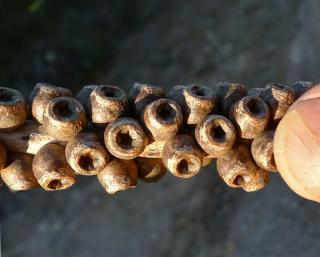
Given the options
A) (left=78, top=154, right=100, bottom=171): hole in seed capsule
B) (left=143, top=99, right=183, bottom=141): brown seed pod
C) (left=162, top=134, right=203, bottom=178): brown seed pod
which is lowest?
(left=78, top=154, right=100, bottom=171): hole in seed capsule

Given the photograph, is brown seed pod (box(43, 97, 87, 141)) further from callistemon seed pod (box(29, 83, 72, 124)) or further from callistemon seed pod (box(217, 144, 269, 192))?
callistemon seed pod (box(217, 144, 269, 192))

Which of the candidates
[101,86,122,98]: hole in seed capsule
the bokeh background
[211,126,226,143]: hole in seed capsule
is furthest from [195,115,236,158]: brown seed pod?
the bokeh background

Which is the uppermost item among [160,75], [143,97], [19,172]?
[143,97]

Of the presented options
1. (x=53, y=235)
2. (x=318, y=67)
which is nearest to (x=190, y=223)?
(x=53, y=235)

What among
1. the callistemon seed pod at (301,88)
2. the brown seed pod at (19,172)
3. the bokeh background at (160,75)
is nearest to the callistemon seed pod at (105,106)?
the brown seed pod at (19,172)

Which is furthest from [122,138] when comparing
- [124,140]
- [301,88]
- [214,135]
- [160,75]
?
[160,75]

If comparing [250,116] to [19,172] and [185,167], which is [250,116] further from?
[19,172]
